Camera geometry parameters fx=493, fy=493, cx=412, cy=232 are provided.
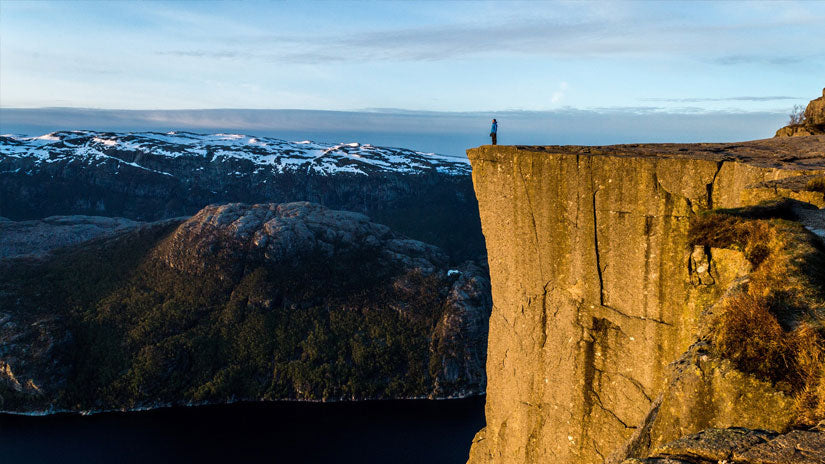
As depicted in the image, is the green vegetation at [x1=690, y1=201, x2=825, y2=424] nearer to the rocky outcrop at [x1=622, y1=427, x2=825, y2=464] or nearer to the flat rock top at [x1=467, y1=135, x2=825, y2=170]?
the rocky outcrop at [x1=622, y1=427, x2=825, y2=464]

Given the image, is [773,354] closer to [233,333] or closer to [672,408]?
[672,408]

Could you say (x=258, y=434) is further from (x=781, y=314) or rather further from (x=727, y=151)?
(x=781, y=314)

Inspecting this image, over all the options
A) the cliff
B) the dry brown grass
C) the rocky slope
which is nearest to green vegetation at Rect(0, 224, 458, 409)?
the rocky slope

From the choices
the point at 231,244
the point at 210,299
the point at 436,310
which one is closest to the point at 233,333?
the point at 210,299

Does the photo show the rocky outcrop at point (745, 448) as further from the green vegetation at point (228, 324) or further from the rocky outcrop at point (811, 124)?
the green vegetation at point (228, 324)

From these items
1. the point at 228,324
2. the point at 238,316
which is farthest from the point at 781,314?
the point at 238,316
